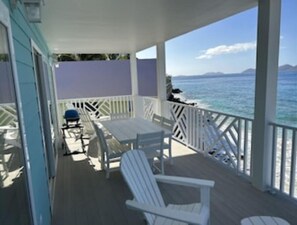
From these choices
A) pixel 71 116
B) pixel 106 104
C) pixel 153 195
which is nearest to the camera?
pixel 153 195

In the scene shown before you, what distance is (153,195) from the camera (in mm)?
2084

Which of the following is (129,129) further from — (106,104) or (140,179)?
(106,104)

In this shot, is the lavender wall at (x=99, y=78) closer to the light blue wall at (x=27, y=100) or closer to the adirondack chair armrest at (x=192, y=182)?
the light blue wall at (x=27, y=100)

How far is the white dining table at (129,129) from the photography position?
11.3 feet

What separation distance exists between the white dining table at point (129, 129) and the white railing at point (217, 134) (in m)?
0.98

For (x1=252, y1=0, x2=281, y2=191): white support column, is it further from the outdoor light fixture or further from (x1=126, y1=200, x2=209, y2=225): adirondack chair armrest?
the outdoor light fixture

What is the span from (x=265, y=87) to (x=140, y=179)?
1.99 meters

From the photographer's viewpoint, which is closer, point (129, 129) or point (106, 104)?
point (129, 129)

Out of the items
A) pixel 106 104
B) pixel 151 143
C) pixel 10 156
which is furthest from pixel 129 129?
pixel 106 104

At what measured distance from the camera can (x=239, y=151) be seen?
3.62 metres

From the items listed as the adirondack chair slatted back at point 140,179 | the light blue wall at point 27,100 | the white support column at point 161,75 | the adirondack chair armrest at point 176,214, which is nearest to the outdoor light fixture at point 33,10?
the light blue wall at point 27,100

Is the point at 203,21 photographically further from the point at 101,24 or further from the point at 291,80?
the point at 291,80

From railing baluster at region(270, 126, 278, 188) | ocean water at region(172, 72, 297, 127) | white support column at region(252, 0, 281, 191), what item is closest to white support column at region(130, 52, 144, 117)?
white support column at region(252, 0, 281, 191)

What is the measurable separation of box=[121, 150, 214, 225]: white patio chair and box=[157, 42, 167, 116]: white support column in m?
3.94
